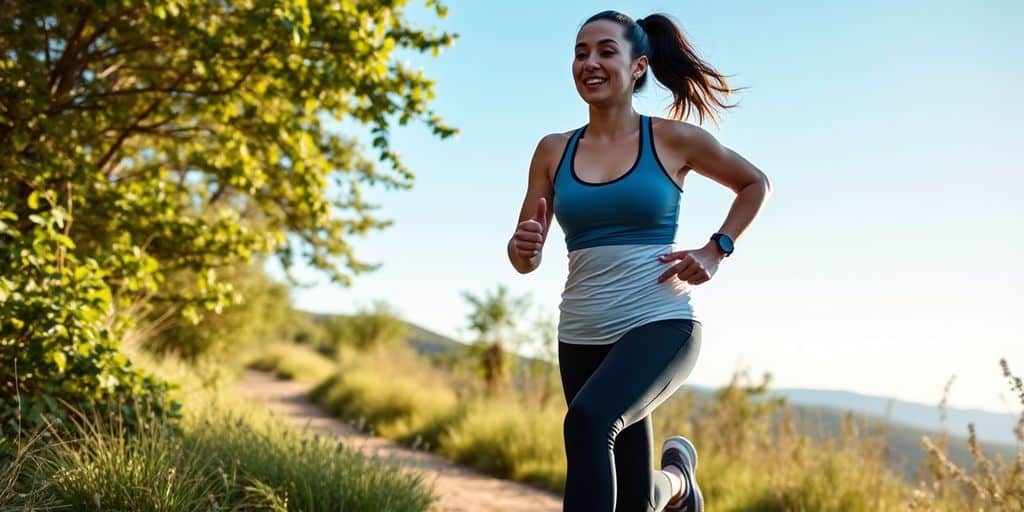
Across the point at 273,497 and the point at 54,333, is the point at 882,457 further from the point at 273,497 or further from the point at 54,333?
the point at 54,333

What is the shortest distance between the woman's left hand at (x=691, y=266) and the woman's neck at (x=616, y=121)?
0.52m

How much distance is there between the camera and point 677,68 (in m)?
3.26

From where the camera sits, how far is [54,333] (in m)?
4.51

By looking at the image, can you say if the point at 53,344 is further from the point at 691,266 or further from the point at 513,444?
the point at 513,444

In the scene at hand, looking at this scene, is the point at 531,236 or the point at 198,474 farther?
the point at 198,474

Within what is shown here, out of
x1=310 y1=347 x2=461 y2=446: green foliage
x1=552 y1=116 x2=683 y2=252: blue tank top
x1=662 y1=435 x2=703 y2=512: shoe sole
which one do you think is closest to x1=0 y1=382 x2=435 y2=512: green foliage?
x1=662 y1=435 x2=703 y2=512: shoe sole

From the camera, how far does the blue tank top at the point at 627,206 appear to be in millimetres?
2754

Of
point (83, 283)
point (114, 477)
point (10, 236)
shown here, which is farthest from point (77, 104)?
point (114, 477)

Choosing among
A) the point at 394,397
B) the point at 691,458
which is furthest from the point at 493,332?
the point at 691,458

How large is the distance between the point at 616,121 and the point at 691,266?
64cm

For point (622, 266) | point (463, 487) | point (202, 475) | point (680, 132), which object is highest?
point (680, 132)

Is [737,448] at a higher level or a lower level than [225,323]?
lower

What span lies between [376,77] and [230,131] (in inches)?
67.5

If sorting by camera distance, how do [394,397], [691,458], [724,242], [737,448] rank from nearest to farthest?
[724,242]
[691,458]
[737,448]
[394,397]
